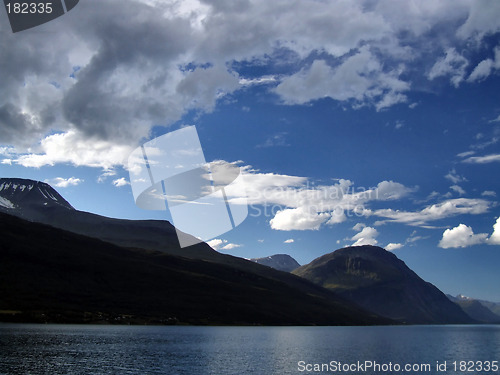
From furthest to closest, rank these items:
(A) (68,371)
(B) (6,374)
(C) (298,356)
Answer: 1. (C) (298,356)
2. (A) (68,371)
3. (B) (6,374)

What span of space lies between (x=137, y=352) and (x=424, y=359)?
256 feet

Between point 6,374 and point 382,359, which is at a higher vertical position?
point 6,374

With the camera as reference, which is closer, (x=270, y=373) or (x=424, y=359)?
(x=270, y=373)

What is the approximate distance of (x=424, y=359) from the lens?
119m

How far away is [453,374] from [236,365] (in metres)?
46.2

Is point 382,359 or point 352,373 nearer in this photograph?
point 352,373

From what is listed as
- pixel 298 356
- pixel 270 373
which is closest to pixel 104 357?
pixel 270 373

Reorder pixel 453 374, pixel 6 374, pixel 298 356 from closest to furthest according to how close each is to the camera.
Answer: pixel 6 374, pixel 453 374, pixel 298 356

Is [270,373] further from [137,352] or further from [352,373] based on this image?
[137,352]

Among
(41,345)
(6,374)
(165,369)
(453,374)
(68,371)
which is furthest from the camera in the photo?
(41,345)

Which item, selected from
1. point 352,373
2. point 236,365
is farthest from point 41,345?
point 352,373

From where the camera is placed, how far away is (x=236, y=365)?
93.1m

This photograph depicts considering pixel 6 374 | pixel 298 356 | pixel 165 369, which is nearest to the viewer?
pixel 6 374

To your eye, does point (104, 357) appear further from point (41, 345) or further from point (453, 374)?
point (453, 374)
